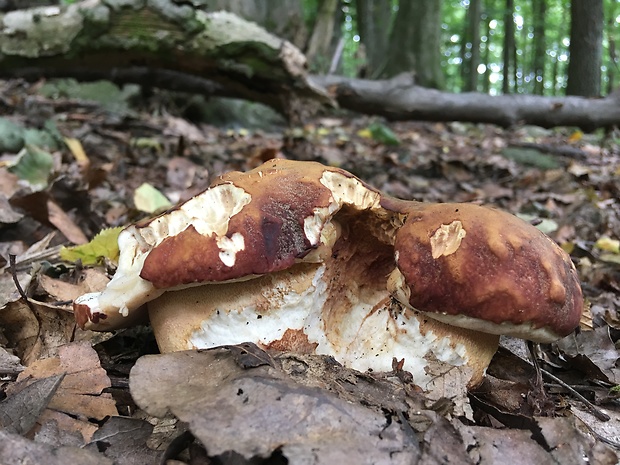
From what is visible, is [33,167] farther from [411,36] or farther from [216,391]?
[411,36]

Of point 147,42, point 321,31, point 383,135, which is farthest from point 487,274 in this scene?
point 321,31

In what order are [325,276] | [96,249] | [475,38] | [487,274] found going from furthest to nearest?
1. [475,38]
2. [96,249]
3. [325,276]
4. [487,274]

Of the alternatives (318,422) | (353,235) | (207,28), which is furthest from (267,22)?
(318,422)

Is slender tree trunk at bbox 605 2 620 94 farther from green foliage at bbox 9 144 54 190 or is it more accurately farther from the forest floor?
green foliage at bbox 9 144 54 190

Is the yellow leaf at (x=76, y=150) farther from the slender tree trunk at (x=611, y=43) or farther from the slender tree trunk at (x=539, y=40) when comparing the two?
the slender tree trunk at (x=539, y=40)

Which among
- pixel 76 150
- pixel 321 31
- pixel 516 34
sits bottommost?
pixel 516 34

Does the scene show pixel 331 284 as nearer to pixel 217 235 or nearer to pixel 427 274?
pixel 427 274

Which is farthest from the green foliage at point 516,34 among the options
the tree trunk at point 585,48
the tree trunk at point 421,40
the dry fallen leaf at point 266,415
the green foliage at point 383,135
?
the dry fallen leaf at point 266,415

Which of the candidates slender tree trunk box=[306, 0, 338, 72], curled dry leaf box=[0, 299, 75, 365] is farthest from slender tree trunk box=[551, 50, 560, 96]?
curled dry leaf box=[0, 299, 75, 365]
